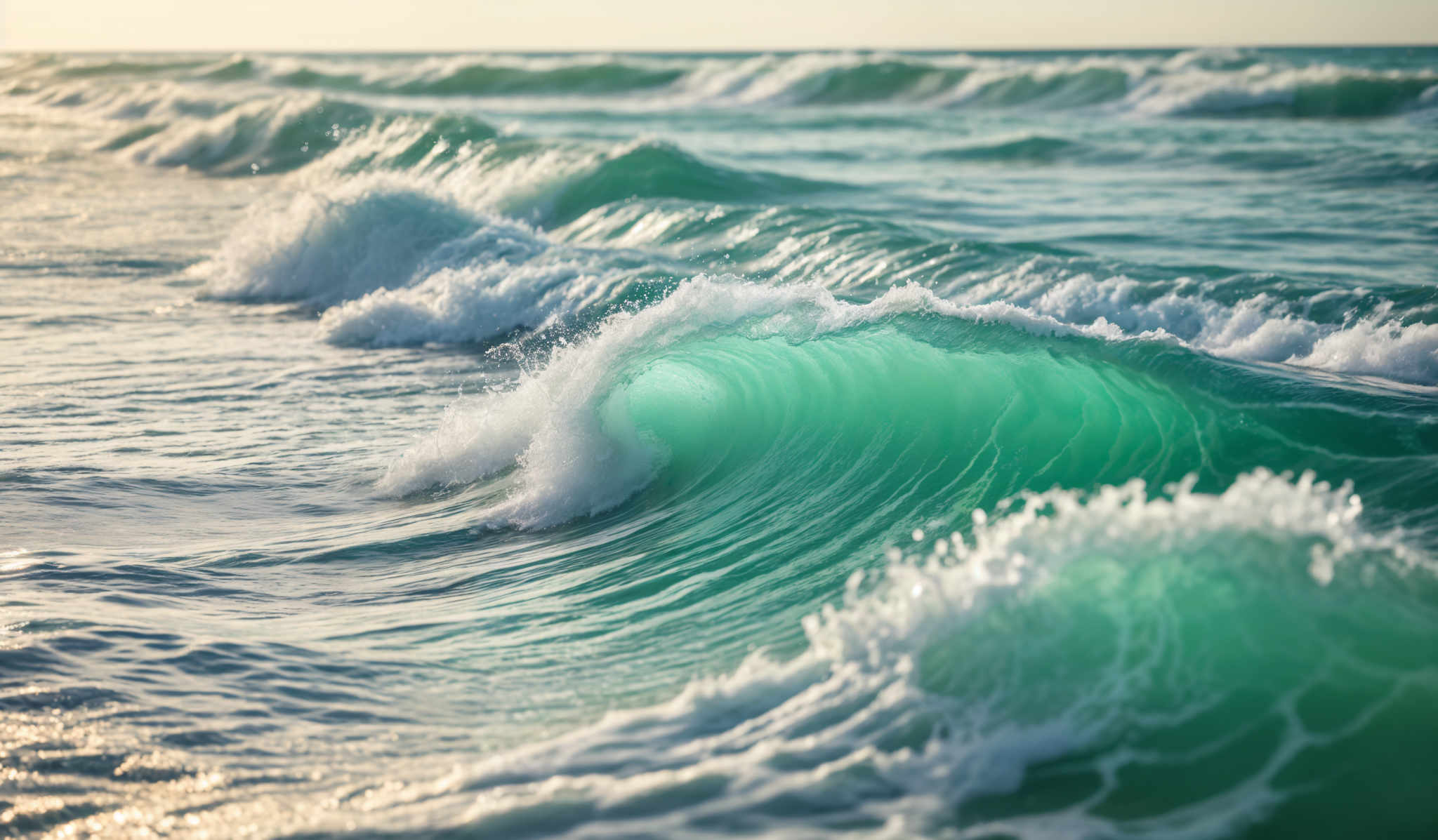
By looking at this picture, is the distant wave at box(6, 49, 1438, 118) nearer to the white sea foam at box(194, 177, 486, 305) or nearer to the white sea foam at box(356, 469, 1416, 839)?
the white sea foam at box(194, 177, 486, 305)

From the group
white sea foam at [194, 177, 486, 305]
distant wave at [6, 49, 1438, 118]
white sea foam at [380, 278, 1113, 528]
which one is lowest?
white sea foam at [380, 278, 1113, 528]

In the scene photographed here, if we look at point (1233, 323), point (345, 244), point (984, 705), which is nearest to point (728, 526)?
point (984, 705)

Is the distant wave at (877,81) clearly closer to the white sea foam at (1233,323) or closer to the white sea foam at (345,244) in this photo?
the white sea foam at (1233,323)

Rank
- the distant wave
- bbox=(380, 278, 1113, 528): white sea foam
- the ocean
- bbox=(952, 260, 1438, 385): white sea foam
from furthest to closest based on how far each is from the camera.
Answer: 1. the distant wave
2. bbox=(952, 260, 1438, 385): white sea foam
3. bbox=(380, 278, 1113, 528): white sea foam
4. the ocean

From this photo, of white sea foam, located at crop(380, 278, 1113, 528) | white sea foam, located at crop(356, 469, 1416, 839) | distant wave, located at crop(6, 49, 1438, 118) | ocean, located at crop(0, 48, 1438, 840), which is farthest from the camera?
distant wave, located at crop(6, 49, 1438, 118)

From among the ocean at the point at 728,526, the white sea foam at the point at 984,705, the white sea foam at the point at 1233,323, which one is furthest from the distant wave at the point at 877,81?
the white sea foam at the point at 984,705

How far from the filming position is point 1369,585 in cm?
423

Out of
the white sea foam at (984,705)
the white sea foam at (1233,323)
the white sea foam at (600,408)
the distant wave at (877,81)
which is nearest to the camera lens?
the white sea foam at (984,705)

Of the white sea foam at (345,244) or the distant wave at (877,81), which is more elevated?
the distant wave at (877,81)

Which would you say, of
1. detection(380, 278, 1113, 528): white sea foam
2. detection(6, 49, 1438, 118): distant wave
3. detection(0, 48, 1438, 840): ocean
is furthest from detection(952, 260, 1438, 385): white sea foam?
detection(6, 49, 1438, 118): distant wave

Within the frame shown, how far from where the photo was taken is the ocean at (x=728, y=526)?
386 cm

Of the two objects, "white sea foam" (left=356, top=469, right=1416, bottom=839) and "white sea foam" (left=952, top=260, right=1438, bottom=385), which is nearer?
"white sea foam" (left=356, top=469, right=1416, bottom=839)

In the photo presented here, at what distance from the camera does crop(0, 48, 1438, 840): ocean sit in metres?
3.86

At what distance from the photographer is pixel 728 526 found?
6.91 m
